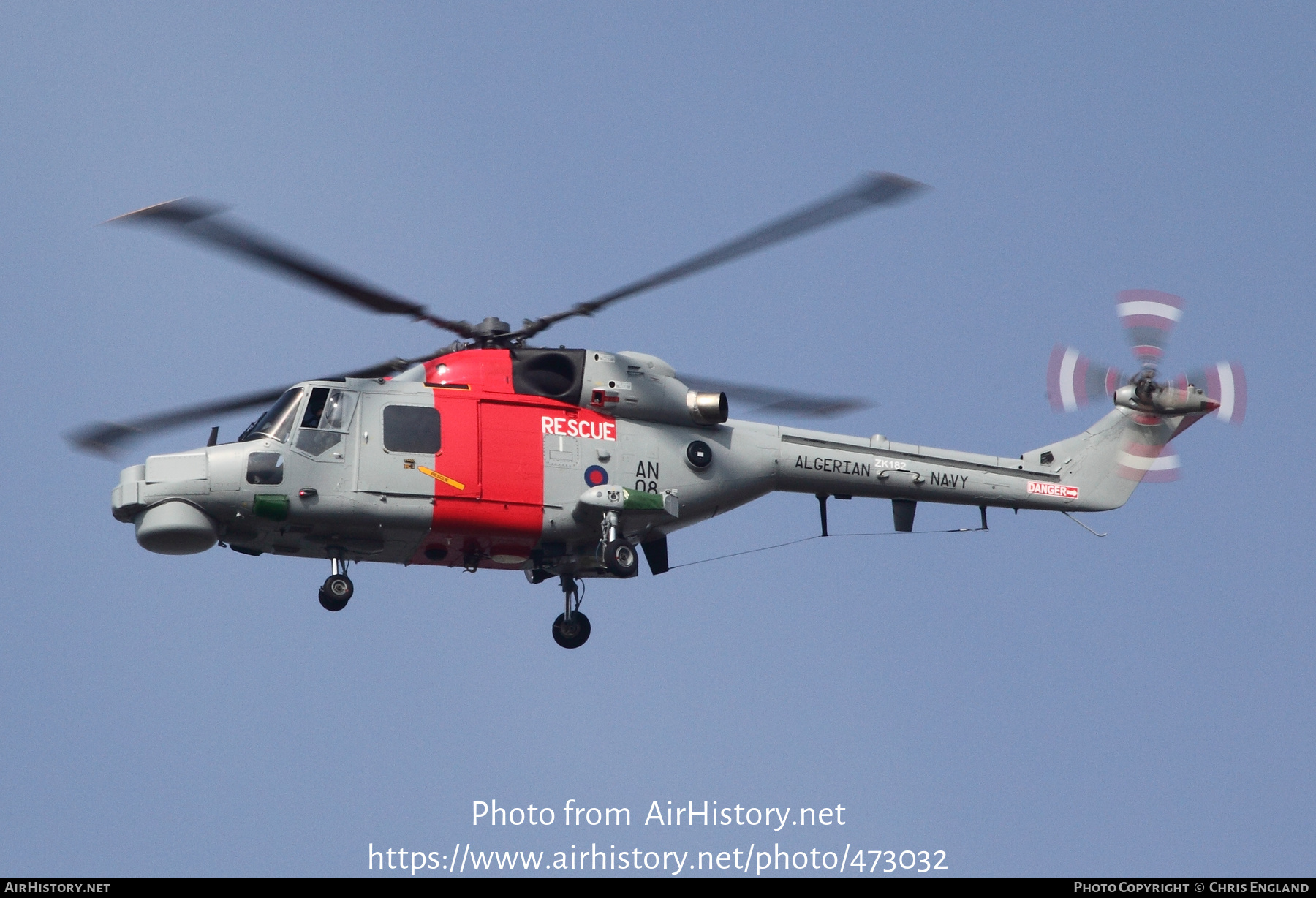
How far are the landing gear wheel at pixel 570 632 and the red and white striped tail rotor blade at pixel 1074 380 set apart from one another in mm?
7730

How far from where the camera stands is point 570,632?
80.0 feet

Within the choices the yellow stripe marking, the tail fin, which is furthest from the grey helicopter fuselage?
the tail fin

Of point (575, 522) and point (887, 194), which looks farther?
point (575, 522)

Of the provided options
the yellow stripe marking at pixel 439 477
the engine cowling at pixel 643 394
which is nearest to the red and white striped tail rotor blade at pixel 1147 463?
the engine cowling at pixel 643 394

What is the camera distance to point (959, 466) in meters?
25.9

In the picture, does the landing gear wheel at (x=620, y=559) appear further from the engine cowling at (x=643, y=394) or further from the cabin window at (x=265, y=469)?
the cabin window at (x=265, y=469)

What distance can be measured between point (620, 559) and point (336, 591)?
3800mm

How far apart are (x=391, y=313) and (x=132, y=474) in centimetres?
384

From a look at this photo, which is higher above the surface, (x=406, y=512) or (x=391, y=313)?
(x=391, y=313)

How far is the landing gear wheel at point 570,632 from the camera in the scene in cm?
2439

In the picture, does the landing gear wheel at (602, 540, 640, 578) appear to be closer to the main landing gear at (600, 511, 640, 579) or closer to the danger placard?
the main landing gear at (600, 511, 640, 579)

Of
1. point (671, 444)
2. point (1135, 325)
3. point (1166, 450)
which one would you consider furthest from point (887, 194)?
point (1166, 450)

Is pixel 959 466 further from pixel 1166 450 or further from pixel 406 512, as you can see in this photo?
pixel 406 512
